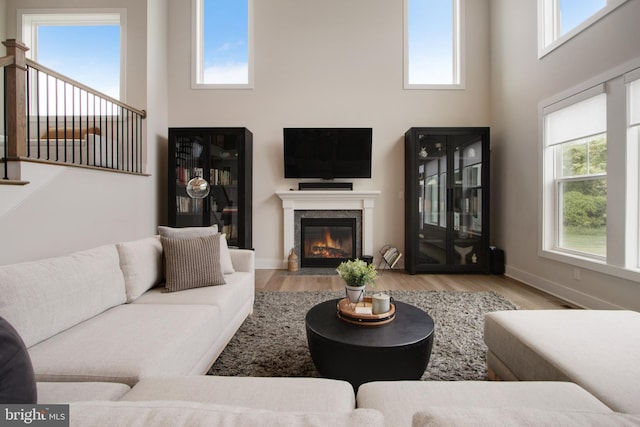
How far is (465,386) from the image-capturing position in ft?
3.36

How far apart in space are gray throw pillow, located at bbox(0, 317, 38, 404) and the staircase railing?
237 cm

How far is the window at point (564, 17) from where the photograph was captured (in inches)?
114

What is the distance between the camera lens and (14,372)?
66 cm

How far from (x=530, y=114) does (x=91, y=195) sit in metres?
5.04

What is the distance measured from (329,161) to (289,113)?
982mm

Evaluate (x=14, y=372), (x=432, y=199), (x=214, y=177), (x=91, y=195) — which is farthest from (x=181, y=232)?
(x=432, y=199)

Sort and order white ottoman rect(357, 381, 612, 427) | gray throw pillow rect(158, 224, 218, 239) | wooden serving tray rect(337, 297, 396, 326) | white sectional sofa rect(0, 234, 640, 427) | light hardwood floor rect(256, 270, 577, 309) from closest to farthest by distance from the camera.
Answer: white sectional sofa rect(0, 234, 640, 427)
white ottoman rect(357, 381, 612, 427)
wooden serving tray rect(337, 297, 396, 326)
gray throw pillow rect(158, 224, 218, 239)
light hardwood floor rect(256, 270, 577, 309)

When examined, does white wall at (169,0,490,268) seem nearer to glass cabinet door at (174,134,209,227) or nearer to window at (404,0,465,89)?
window at (404,0,465,89)

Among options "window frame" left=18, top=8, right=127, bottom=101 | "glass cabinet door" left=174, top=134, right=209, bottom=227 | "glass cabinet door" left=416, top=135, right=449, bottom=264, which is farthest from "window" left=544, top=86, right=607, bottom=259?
"window frame" left=18, top=8, right=127, bottom=101

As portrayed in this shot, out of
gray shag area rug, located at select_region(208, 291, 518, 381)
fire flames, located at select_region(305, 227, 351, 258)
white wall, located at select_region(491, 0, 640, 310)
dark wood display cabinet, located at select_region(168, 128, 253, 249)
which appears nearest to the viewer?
gray shag area rug, located at select_region(208, 291, 518, 381)

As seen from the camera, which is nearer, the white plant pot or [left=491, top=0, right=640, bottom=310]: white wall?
the white plant pot

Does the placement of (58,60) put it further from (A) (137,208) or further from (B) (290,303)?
(B) (290,303)

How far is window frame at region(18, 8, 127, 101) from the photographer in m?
4.15

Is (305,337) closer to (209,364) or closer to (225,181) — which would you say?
(209,364)
